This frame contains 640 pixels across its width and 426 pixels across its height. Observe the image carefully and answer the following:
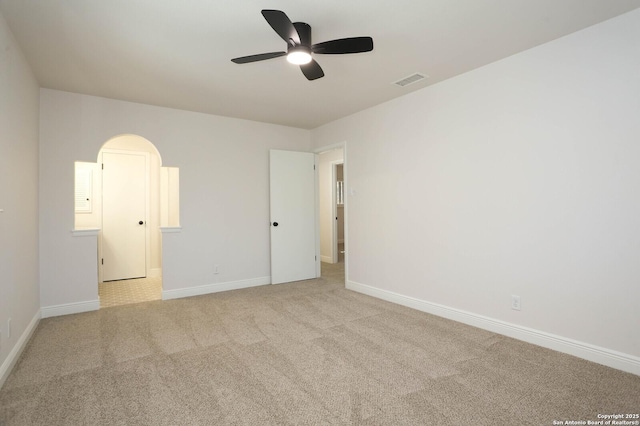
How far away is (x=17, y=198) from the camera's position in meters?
2.69

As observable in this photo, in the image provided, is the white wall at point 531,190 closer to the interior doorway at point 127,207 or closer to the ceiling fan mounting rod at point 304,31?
the ceiling fan mounting rod at point 304,31

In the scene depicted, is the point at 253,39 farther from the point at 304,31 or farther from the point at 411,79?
the point at 411,79

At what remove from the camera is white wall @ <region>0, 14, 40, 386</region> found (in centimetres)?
230

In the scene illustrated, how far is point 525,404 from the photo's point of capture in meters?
1.92

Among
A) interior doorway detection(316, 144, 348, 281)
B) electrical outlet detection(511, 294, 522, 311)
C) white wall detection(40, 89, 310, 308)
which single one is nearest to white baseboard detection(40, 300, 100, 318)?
white wall detection(40, 89, 310, 308)

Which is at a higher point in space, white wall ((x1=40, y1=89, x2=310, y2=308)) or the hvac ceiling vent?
the hvac ceiling vent

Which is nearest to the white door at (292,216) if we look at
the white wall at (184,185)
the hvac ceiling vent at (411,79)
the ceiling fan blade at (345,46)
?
the white wall at (184,185)

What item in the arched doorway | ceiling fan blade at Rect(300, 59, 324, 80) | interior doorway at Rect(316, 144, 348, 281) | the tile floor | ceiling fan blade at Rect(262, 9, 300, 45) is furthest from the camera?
interior doorway at Rect(316, 144, 348, 281)

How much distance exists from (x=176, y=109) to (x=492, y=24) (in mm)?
3769

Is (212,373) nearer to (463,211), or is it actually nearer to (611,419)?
(611,419)

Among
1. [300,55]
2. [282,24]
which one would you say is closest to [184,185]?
[300,55]

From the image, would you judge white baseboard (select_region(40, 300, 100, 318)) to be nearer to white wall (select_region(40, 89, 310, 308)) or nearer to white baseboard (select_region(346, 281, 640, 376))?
white wall (select_region(40, 89, 310, 308))

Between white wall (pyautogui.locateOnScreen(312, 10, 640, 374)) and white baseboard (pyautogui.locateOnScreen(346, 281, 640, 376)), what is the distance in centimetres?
3

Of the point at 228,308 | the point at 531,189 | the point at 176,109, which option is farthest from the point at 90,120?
the point at 531,189
